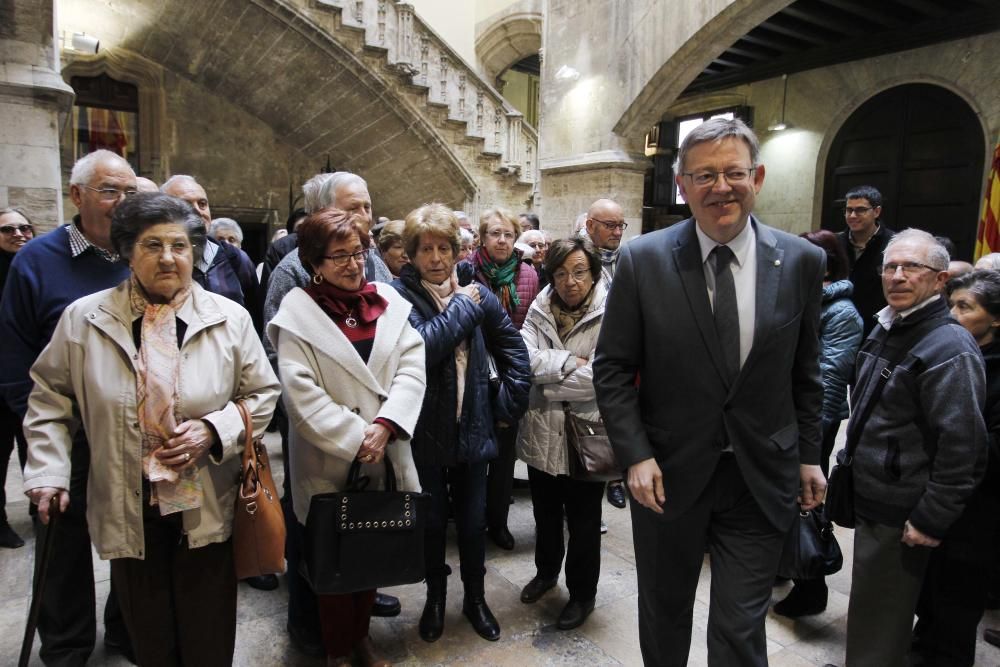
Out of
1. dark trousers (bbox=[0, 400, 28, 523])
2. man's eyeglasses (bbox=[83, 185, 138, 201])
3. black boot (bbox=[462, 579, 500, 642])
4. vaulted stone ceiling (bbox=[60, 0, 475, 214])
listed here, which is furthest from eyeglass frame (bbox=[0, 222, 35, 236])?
vaulted stone ceiling (bbox=[60, 0, 475, 214])

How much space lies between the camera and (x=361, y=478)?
2152 mm

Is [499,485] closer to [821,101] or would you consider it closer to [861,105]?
[861,105]

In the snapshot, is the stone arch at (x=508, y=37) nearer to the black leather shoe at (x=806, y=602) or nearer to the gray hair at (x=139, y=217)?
the black leather shoe at (x=806, y=602)

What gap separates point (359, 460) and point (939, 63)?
9134 mm

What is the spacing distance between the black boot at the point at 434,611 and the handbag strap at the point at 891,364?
1.64 m

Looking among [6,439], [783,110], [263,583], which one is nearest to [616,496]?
[263,583]

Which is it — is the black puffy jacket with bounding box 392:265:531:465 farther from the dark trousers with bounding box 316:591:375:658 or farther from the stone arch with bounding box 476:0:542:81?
the stone arch with bounding box 476:0:542:81

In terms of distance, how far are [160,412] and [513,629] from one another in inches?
65.6

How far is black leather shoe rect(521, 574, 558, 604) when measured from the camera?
2.82 meters

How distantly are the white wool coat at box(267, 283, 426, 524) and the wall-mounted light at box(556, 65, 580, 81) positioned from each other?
5766mm

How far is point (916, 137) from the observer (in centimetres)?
827

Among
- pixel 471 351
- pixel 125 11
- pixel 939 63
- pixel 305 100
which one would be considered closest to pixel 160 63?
pixel 125 11

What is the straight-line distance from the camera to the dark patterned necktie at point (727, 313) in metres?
1.71

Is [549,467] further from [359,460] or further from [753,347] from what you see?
[753,347]
